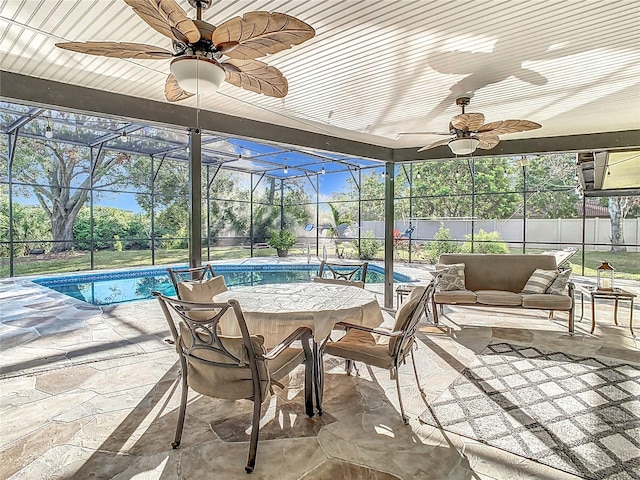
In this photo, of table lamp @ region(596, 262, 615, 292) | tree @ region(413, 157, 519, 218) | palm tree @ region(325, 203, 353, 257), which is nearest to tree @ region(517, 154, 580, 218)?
tree @ region(413, 157, 519, 218)

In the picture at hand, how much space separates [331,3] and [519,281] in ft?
14.8

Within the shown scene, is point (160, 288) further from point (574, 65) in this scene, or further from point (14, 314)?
point (574, 65)

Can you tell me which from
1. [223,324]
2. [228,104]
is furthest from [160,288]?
[223,324]

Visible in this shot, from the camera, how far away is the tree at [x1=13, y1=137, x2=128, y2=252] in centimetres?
1041

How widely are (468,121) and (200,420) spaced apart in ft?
10.7

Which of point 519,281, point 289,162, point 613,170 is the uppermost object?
point 289,162

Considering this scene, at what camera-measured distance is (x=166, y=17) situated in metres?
1.67

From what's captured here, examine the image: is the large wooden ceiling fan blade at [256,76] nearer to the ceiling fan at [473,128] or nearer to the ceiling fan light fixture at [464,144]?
the ceiling fan at [473,128]

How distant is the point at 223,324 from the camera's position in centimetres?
258

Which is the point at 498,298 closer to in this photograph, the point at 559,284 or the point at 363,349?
the point at 559,284

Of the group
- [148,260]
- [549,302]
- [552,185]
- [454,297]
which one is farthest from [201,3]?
[552,185]

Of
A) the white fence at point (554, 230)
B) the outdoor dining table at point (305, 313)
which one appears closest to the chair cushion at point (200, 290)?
the outdoor dining table at point (305, 313)

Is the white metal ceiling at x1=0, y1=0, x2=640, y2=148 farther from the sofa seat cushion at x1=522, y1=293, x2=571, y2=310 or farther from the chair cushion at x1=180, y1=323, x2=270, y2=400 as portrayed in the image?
the sofa seat cushion at x1=522, y1=293, x2=571, y2=310

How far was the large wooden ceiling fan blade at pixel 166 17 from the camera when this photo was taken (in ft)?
5.15
